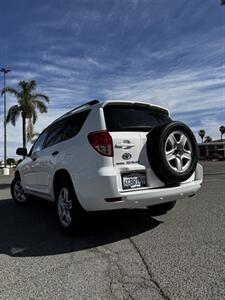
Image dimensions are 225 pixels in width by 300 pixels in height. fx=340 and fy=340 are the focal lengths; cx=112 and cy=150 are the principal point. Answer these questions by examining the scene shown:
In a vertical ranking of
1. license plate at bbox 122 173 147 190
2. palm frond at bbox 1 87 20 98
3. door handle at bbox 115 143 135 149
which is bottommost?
license plate at bbox 122 173 147 190

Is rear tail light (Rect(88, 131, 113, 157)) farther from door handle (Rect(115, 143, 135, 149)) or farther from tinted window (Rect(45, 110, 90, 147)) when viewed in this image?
tinted window (Rect(45, 110, 90, 147))

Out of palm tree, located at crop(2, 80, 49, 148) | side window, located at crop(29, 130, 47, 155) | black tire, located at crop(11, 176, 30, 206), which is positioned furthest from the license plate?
palm tree, located at crop(2, 80, 49, 148)

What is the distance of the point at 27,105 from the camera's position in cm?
3356

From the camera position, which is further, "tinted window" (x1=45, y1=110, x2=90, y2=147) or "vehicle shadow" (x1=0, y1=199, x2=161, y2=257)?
"tinted window" (x1=45, y1=110, x2=90, y2=147)

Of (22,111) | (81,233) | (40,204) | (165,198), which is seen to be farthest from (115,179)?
(22,111)

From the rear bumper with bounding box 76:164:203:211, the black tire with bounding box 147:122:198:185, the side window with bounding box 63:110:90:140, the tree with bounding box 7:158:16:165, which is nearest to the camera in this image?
the rear bumper with bounding box 76:164:203:211

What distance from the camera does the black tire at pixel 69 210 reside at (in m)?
4.84

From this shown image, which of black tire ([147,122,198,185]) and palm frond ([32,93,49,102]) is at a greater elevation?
palm frond ([32,93,49,102])

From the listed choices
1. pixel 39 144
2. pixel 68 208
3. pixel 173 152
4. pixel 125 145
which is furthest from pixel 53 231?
pixel 173 152

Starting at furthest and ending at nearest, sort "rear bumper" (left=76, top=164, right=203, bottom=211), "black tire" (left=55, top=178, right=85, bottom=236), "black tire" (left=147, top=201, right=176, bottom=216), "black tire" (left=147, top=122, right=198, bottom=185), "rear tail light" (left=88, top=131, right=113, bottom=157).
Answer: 1. "black tire" (left=147, top=201, right=176, bottom=216)
2. "black tire" (left=55, top=178, right=85, bottom=236)
3. "black tire" (left=147, top=122, right=198, bottom=185)
4. "rear tail light" (left=88, top=131, right=113, bottom=157)
5. "rear bumper" (left=76, top=164, right=203, bottom=211)

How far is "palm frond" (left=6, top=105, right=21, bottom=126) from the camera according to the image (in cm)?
3418

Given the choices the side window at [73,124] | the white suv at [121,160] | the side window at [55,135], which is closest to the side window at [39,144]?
the side window at [55,135]

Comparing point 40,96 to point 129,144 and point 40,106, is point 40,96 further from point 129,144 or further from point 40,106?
point 129,144

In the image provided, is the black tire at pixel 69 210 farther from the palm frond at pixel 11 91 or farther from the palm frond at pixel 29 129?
the palm frond at pixel 11 91
